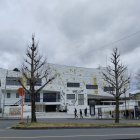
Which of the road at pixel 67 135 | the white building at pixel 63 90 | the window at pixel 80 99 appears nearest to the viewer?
the road at pixel 67 135

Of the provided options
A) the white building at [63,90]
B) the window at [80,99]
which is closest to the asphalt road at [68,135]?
the white building at [63,90]

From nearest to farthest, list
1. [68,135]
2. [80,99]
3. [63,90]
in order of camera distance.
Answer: [68,135], [80,99], [63,90]

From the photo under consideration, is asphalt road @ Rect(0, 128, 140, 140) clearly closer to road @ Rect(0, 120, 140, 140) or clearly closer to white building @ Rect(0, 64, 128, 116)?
road @ Rect(0, 120, 140, 140)

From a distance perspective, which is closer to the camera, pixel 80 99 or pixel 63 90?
pixel 80 99

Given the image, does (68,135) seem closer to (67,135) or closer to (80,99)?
(67,135)

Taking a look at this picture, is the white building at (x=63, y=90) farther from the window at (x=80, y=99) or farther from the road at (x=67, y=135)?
the road at (x=67, y=135)

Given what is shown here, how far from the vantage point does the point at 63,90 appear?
9169 cm

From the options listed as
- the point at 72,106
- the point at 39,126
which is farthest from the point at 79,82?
the point at 39,126

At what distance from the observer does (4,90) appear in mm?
87562

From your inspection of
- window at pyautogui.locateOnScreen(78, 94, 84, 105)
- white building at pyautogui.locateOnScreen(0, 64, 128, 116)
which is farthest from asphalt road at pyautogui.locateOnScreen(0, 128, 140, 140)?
window at pyautogui.locateOnScreen(78, 94, 84, 105)

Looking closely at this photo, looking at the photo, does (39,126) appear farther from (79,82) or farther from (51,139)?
(79,82)

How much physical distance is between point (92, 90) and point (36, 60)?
228ft

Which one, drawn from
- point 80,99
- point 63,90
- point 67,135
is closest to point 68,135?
point 67,135

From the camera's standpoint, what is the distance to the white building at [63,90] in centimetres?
8156
